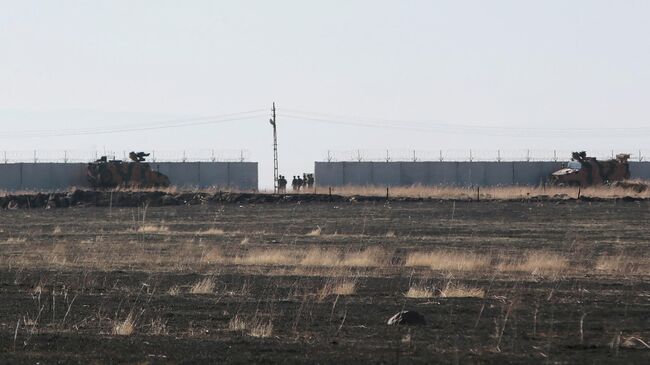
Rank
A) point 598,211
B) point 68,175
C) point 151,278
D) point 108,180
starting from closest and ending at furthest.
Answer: point 151,278 → point 598,211 → point 108,180 → point 68,175

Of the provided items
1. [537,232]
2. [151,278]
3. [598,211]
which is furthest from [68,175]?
[151,278]

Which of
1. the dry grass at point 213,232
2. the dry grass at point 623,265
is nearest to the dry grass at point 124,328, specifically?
the dry grass at point 623,265

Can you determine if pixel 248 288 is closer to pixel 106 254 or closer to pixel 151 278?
pixel 151 278

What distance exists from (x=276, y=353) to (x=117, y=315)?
450 centimetres

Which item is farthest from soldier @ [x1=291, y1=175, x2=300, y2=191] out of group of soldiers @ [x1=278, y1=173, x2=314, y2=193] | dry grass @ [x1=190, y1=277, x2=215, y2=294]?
dry grass @ [x1=190, y1=277, x2=215, y2=294]

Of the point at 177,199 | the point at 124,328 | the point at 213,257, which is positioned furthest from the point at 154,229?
the point at 124,328

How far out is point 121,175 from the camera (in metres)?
86.2

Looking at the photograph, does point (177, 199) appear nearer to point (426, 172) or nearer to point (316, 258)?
point (426, 172)

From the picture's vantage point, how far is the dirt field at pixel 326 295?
47.1ft

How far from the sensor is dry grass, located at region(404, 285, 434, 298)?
66.2 ft

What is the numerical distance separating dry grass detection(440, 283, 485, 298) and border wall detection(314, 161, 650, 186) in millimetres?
77032

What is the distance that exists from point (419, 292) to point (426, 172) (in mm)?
78786

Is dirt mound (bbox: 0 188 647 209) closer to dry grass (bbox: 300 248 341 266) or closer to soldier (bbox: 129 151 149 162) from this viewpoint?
soldier (bbox: 129 151 149 162)

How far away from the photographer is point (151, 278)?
2419 centimetres
